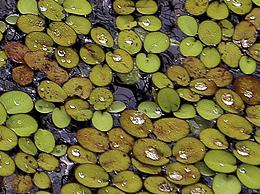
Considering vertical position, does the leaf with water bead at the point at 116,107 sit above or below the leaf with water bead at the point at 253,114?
below

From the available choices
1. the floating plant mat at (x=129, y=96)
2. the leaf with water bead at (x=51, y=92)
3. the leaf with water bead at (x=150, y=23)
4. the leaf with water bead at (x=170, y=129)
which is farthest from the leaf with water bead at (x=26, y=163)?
the leaf with water bead at (x=150, y=23)

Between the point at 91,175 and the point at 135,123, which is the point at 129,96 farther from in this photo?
the point at 91,175

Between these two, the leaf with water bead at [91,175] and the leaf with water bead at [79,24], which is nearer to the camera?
the leaf with water bead at [91,175]

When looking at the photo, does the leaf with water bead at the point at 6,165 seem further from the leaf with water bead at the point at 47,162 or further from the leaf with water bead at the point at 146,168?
the leaf with water bead at the point at 146,168

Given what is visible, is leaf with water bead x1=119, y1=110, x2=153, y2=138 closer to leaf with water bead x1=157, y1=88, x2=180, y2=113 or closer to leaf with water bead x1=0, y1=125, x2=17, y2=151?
leaf with water bead x1=157, y1=88, x2=180, y2=113

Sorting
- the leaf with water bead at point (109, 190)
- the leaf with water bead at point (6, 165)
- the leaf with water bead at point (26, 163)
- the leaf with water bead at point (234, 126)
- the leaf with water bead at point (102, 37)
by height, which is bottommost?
the leaf with water bead at point (6, 165)

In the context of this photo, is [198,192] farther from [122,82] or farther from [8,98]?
[8,98]

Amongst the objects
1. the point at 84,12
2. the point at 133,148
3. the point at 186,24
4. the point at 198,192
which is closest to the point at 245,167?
the point at 198,192

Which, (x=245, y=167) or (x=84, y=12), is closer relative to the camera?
(x=245, y=167)
